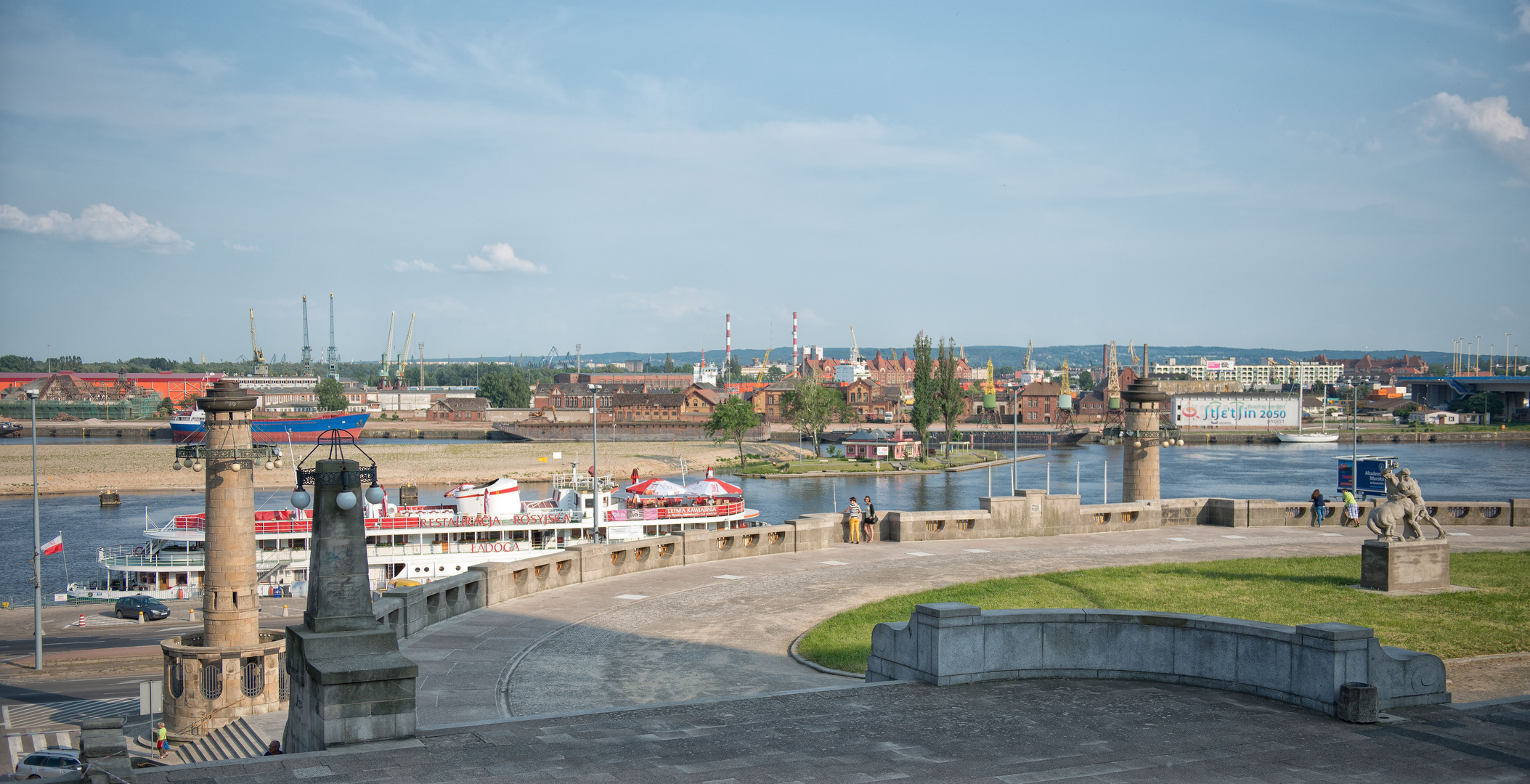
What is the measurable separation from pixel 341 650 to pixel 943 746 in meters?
5.71

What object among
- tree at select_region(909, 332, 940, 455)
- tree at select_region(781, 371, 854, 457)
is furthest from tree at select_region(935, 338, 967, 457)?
tree at select_region(781, 371, 854, 457)

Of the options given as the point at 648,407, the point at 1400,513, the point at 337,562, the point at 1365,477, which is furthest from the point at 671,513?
the point at 648,407

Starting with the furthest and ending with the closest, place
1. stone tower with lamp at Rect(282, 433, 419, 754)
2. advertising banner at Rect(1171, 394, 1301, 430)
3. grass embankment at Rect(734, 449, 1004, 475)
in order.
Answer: advertising banner at Rect(1171, 394, 1301, 430), grass embankment at Rect(734, 449, 1004, 475), stone tower with lamp at Rect(282, 433, 419, 754)

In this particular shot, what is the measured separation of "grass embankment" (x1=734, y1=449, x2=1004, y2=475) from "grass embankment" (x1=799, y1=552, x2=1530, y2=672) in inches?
3296

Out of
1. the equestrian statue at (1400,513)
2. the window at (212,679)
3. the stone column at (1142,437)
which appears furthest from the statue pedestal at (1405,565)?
the window at (212,679)

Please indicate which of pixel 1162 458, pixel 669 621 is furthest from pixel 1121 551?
pixel 1162 458

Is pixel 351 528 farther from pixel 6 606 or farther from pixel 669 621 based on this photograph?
pixel 6 606

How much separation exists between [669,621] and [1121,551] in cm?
1221

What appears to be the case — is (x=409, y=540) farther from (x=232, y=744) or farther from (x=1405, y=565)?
(x=1405, y=565)

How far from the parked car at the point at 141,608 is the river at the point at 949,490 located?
25.5ft

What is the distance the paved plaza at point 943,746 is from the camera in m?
8.52

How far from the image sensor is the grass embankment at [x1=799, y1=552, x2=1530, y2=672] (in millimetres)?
14953

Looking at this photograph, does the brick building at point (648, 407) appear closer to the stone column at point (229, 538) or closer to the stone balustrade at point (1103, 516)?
the stone column at point (229, 538)

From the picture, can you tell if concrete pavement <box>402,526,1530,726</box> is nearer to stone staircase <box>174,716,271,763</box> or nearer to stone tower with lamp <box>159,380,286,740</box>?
stone staircase <box>174,716,271,763</box>
